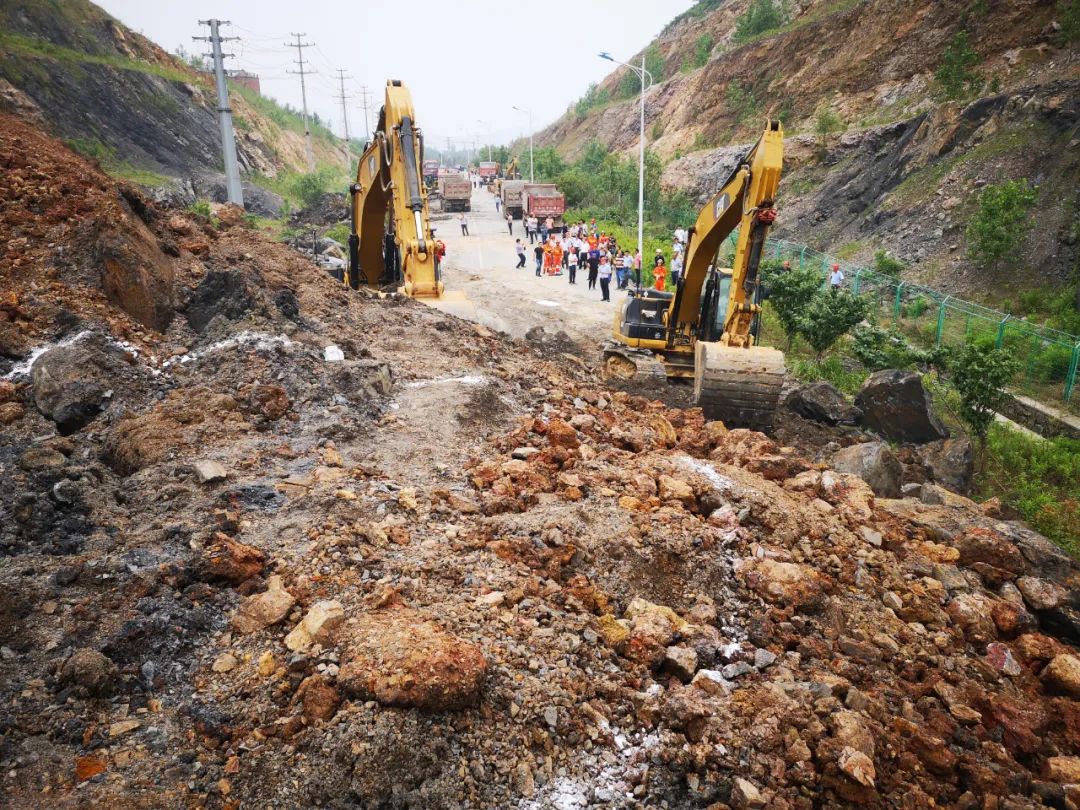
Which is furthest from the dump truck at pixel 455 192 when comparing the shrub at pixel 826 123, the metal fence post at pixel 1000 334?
the metal fence post at pixel 1000 334

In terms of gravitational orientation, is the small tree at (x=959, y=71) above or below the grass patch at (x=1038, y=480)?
above

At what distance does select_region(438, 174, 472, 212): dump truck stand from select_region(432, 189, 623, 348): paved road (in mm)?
11191

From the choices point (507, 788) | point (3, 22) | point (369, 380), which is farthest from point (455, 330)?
point (3, 22)

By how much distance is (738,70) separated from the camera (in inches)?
1704

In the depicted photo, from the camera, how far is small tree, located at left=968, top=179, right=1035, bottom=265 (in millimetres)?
18234

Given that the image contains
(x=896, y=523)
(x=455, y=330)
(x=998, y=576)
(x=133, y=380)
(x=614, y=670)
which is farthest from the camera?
(x=455, y=330)

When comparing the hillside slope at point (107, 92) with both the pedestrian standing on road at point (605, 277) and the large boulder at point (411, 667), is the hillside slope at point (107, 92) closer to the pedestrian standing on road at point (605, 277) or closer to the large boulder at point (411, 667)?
the pedestrian standing on road at point (605, 277)

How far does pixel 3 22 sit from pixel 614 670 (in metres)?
41.2

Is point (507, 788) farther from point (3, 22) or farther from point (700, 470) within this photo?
point (3, 22)

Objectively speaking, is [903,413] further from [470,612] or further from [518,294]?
[518,294]

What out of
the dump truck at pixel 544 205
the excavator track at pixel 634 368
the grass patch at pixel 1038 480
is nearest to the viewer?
the grass patch at pixel 1038 480

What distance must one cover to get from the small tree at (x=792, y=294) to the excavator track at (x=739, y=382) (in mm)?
7629

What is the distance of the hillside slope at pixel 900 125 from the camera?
68.6 feet

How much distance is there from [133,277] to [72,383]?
273cm
